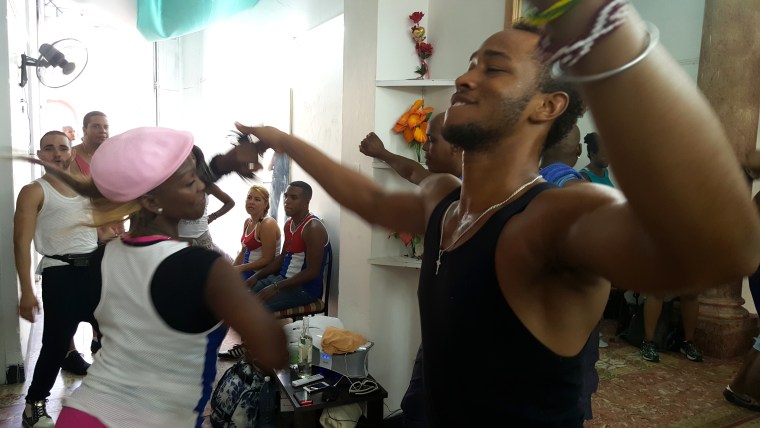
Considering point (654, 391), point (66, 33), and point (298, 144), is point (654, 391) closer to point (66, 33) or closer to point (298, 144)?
point (298, 144)

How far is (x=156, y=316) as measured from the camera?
1.23m

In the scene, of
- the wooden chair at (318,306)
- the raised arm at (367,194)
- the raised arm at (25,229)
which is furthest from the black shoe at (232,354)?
the raised arm at (367,194)

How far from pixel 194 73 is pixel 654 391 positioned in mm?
8052

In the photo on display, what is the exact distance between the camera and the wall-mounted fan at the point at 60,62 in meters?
4.52

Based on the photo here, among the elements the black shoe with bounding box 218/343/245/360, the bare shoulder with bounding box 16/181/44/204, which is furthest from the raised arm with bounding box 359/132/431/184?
the black shoe with bounding box 218/343/245/360

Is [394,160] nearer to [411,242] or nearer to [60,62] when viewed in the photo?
[411,242]

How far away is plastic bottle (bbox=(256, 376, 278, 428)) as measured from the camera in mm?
2926

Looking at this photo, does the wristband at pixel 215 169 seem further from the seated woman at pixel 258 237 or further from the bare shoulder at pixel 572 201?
the seated woman at pixel 258 237

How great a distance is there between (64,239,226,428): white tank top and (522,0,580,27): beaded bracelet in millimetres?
1023

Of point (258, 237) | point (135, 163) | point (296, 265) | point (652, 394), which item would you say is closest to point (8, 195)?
point (258, 237)

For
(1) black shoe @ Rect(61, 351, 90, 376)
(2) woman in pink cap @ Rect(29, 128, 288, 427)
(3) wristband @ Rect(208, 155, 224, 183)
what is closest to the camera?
(2) woman in pink cap @ Rect(29, 128, 288, 427)

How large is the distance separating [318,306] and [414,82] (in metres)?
2.06

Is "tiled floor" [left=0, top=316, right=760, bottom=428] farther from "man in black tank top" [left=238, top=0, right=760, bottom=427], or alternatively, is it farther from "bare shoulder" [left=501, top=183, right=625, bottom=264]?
"bare shoulder" [left=501, top=183, right=625, bottom=264]

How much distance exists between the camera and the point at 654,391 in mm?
2951
